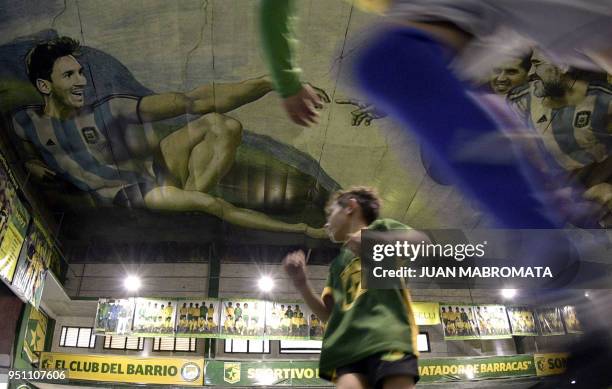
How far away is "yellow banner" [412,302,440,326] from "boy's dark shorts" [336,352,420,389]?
1291 cm

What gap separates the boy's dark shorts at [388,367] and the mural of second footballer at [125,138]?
9001mm

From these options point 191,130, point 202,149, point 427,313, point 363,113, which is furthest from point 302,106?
point 427,313

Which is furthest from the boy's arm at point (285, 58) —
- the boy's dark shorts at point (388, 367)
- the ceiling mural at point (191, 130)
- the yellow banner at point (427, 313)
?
the yellow banner at point (427, 313)

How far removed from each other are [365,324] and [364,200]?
511mm

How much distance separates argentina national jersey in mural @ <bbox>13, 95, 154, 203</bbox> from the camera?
1038cm

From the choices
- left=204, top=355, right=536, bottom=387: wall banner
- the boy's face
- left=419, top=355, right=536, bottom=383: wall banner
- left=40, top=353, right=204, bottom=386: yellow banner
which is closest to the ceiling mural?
left=419, top=355, right=536, bottom=383: wall banner

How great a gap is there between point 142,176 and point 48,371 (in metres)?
5.69

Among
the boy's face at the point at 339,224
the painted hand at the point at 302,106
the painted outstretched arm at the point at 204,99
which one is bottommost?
the boy's face at the point at 339,224

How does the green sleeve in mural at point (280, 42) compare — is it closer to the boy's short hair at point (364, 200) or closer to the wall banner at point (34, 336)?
the boy's short hair at point (364, 200)

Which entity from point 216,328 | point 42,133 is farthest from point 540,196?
Answer: point 216,328

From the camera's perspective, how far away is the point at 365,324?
1.51 metres

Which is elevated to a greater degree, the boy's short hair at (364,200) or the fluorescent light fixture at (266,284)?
the fluorescent light fixture at (266,284)

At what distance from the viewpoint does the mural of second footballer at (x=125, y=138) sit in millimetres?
9797

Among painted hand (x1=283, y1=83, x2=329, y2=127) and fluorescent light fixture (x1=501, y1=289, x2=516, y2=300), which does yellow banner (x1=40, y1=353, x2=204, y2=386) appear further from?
painted hand (x1=283, y1=83, x2=329, y2=127)
